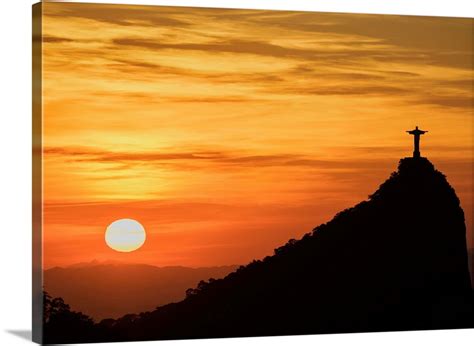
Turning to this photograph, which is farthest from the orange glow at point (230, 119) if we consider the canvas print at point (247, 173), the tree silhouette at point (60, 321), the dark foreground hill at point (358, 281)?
the tree silhouette at point (60, 321)

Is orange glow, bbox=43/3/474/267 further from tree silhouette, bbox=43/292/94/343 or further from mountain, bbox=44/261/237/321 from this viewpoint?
tree silhouette, bbox=43/292/94/343

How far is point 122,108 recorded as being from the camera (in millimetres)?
9688

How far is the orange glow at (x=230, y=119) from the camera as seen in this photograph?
31.5ft

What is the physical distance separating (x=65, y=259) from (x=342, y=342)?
2.01 metres

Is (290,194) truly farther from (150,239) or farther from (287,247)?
(150,239)

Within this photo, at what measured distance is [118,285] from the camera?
31.9 ft

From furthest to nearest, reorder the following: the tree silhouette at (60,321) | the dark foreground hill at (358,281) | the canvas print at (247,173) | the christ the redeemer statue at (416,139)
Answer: the christ the redeemer statue at (416,139), the dark foreground hill at (358,281), the canvas print at (247,173), the tree silhouette at (60,321)

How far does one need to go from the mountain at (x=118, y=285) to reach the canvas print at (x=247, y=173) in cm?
1

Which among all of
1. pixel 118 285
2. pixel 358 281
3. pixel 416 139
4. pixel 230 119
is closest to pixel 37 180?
pixel 118 285

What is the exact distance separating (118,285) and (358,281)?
1745 millimetres

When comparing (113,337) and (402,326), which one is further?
(402,326)

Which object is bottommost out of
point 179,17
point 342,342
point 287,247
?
point 342,342

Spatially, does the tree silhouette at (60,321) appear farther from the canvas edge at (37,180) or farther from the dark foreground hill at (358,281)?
the dark foreground hill at (358,281)

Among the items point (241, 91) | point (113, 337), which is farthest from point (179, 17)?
point (113, 337)
